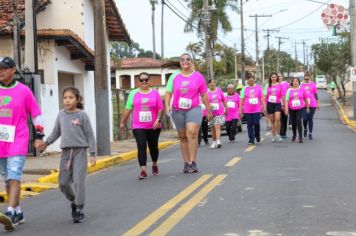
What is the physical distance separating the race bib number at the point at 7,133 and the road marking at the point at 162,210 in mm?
1686

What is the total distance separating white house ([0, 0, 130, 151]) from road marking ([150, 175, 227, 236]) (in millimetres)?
7952

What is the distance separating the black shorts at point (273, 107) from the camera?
54.4ft

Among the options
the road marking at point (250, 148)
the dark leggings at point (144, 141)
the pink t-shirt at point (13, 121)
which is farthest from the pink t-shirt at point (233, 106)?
the pink t-shirt at point (13, 121)

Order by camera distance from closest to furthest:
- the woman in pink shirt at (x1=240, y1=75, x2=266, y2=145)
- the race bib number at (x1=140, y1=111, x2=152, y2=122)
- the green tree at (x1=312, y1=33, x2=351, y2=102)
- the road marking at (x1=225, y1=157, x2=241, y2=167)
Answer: the race bib number at (x1=140, y1=111, x2=152, y2=122)
the road marking at (x1=225, y1=157, x2=241, y2=167)
the woman in pink shirt at (x1=240, y1=75, x2=266, y2=145)
the green tree at (x1=312, y1=33, x2=351, y2=102)

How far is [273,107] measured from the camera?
1666 centimetres

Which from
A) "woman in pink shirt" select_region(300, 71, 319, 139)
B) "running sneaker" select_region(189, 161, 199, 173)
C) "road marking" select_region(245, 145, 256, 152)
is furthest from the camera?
"woman in pink shirt" select_region(300, 71, 319, 139)

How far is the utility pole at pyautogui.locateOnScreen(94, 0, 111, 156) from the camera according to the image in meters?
14.6

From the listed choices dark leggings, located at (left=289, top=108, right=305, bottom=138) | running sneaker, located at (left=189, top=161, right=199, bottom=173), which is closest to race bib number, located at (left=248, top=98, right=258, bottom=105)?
dark leggings, located at (left=289, top=108, right=305, bottom=138)

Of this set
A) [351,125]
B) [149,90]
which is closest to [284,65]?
[351,125]

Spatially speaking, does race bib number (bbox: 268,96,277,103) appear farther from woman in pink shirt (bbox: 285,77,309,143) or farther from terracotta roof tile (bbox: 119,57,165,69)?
terracotta roof tile (bbox: 119,57,165,69)

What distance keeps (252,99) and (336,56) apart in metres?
28.9

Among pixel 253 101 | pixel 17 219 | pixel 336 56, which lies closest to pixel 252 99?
pixel 253 101

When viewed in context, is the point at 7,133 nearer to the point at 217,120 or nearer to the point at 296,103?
the point at 217,120

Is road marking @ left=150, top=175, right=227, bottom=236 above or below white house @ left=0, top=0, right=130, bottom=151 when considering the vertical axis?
below
